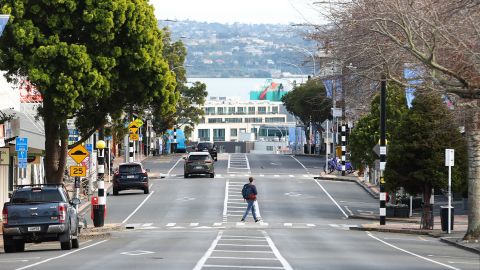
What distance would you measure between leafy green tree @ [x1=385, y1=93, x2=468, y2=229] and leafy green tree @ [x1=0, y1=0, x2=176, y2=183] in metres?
11.3

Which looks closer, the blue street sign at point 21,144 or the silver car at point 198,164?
the blue street sign at point 21,144

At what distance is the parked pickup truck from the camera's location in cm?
3453

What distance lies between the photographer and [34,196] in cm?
3541

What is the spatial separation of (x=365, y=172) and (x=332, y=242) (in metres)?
42.3

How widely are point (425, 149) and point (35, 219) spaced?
2117 centimetres

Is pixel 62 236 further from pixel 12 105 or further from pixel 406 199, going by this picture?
pixel 406 199

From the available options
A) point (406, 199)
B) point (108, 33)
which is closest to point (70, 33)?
point (108, 33)

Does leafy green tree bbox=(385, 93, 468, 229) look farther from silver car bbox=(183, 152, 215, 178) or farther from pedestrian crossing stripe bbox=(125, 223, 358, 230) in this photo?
silver car bbox=(183, 152, 215, 178)

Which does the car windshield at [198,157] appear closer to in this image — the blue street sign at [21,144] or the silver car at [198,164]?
the silver car at [198,164]

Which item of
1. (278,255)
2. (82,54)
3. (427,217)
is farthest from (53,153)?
(278,255)

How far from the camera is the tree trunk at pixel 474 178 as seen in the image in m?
41.2

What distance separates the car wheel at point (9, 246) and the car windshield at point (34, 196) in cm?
A: 118

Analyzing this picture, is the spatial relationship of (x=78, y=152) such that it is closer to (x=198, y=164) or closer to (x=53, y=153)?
(x=53, y=153)

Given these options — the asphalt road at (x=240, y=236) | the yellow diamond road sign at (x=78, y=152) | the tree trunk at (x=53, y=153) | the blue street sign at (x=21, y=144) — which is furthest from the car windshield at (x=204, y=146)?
the blue street sign at (x=21, y=144)
